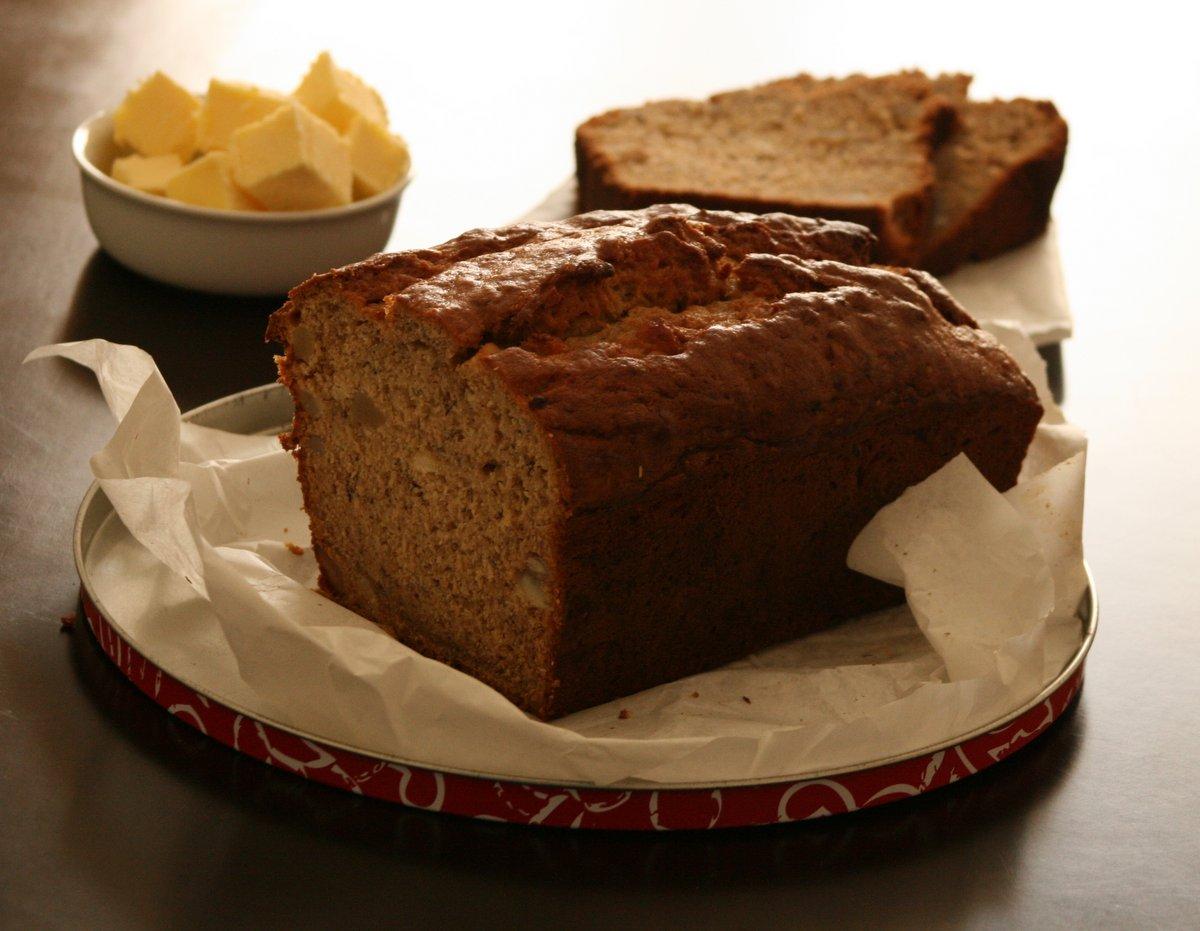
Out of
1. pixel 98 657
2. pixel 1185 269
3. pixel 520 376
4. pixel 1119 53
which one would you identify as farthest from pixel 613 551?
pixel 1119 53

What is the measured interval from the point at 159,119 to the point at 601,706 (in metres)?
1.45

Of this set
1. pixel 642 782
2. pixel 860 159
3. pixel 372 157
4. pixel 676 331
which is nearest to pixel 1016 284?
pixel 860 159

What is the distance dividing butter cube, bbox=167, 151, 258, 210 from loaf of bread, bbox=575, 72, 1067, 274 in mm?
830

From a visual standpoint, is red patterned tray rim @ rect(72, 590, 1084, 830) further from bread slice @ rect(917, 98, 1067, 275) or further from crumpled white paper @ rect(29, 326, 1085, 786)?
bread slice @ rect(917, 98, 1067, 275)

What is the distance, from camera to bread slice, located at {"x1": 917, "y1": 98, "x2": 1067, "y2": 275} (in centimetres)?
326

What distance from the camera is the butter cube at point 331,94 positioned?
2.71 m

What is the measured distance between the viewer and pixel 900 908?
1.51 m

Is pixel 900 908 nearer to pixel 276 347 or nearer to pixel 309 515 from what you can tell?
pixel 309 515

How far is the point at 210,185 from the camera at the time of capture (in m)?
2.62

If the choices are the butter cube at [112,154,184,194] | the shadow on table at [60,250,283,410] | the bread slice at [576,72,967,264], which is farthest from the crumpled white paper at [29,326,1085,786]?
the bread slice at [576,72,967,264]

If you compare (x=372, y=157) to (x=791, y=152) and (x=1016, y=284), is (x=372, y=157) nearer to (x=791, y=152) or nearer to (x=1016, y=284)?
(x=791, y=152)

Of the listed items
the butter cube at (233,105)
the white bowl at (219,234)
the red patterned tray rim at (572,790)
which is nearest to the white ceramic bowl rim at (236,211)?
the white bowl at (219,234)

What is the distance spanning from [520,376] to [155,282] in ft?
4.63

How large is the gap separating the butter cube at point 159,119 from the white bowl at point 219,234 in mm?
87
